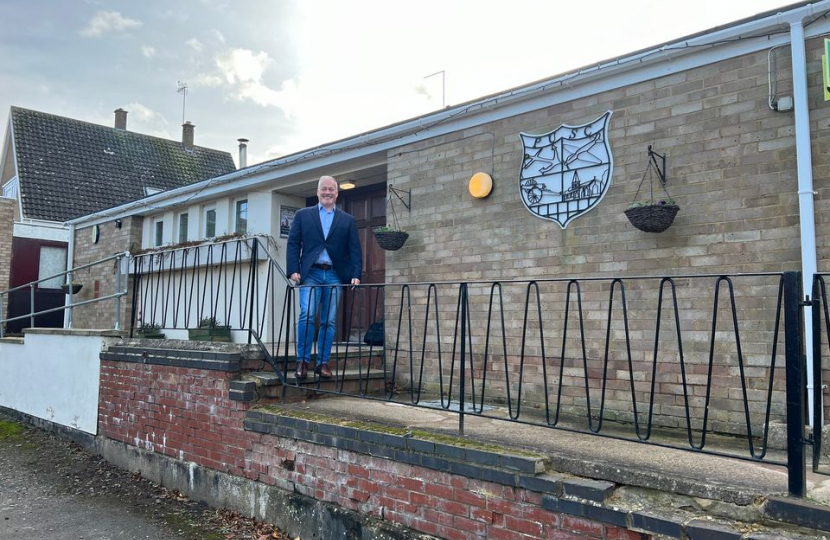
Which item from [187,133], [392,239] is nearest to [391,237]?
[392,239]

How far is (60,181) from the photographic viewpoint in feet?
57.5

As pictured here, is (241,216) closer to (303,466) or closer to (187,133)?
(303,466)

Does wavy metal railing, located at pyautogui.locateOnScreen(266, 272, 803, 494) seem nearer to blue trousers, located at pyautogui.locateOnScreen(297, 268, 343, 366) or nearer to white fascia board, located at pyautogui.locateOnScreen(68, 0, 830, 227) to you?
blue trousers, located at pyautogui.locateOnScreen(297, 268, 343, 366)

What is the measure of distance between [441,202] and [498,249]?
36.2 inches

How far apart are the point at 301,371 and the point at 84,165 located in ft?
55.8

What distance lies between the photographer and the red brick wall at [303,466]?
307 centimetres

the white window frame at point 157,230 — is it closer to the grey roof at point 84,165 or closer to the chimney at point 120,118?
the grey roof at point 84,165

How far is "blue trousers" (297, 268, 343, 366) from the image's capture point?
4.95 metres

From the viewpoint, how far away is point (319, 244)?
5.07 meters

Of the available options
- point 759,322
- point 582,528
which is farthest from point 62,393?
point 759,322

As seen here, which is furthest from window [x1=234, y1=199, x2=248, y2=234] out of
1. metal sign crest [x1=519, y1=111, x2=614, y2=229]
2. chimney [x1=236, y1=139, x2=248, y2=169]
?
metal sign crest [x1=519, y1=111, x2=614, y2=229]

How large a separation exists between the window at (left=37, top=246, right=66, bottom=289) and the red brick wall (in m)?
10.9

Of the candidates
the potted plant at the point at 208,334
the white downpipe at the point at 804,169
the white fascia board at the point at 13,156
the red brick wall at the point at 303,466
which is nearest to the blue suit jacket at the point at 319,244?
the red brick wall at the point at 303,466

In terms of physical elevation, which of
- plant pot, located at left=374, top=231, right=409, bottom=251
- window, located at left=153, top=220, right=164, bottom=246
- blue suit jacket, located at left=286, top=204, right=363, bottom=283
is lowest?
blue suit jacket, located at left=286, top=204, right=363, bottom=283
